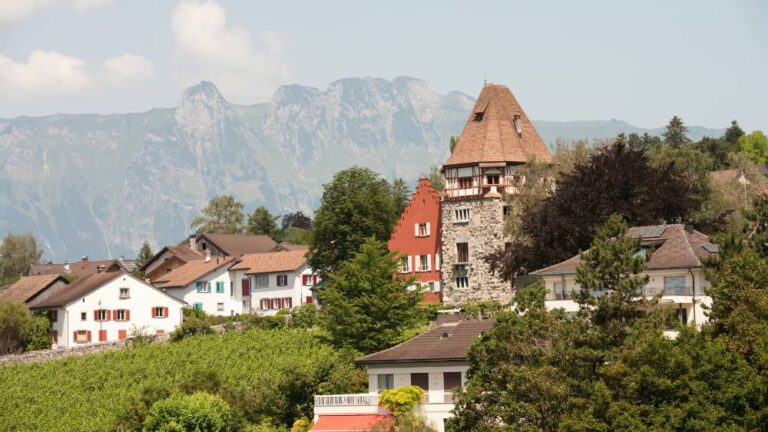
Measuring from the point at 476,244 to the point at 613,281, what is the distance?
1734 inches

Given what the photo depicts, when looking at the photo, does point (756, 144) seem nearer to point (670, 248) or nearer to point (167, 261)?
point (167, 261)

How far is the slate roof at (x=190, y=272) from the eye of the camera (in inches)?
4946

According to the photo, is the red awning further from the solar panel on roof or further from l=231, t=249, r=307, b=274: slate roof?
l=231, t=249, r=307, b=274: slate roof

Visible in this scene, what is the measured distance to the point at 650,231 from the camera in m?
73.3

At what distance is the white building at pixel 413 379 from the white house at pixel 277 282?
5371cm

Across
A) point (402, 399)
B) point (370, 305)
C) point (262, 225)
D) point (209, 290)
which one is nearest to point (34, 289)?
point (209, 290)

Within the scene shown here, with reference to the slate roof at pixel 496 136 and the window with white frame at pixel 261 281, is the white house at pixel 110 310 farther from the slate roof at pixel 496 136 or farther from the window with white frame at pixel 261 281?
the slate roof at pixel 496 136

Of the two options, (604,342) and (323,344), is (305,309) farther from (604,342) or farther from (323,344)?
(604,342)

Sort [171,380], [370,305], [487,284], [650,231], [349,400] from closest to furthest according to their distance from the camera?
[349,400] < [650,231] < [370,305] < [171,380] < [487,284]

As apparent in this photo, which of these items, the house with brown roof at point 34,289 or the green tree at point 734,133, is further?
the green tree at point 734,133

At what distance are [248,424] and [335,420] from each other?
7488 mm

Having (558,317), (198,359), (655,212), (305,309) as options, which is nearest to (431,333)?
(558,317)

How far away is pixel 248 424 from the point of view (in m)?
71.2

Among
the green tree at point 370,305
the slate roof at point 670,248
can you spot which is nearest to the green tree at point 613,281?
the slate roof at point 670,248
